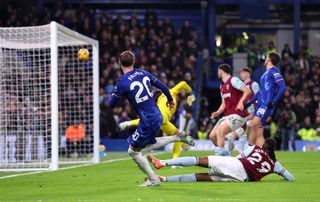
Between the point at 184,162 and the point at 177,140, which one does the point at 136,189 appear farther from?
the point at 177,140

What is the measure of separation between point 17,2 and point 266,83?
24755 mm

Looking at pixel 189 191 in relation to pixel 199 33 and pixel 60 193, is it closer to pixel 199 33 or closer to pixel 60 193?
pixel 60 193

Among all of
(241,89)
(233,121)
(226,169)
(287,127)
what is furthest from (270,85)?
(287,127)

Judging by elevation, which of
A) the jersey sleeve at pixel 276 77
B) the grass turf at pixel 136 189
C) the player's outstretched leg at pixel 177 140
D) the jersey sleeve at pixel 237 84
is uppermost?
the jersey sleeve at pixel 276 77

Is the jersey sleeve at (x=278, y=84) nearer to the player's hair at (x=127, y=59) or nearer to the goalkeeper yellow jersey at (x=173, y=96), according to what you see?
the goalkeeper yellow jersey at (x=173, y=96)

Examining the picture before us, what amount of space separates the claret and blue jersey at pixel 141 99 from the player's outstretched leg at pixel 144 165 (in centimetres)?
11

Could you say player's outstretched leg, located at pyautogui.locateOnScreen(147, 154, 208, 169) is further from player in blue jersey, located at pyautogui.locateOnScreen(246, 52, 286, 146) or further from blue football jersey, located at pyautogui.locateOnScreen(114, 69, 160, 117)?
player in blue jersey, located at pyautogui.locateOnScreen(246, 52, 286, 146)

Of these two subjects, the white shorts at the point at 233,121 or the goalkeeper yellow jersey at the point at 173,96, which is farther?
the white shorts at the point at 233,121

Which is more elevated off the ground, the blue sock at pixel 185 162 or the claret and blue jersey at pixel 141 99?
the claret and blue jersey at pixel 141 99

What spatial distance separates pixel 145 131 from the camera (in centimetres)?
1270

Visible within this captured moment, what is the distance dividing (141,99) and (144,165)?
97cm

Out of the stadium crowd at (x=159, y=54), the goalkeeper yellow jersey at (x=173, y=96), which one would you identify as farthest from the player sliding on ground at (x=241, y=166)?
the stadium crowd at (x=159, y=54)

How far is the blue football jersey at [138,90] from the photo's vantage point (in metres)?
12.6

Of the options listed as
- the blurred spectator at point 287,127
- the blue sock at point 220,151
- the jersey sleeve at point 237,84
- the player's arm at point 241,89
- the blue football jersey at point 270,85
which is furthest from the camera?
the blurred spectator at point 287,127
